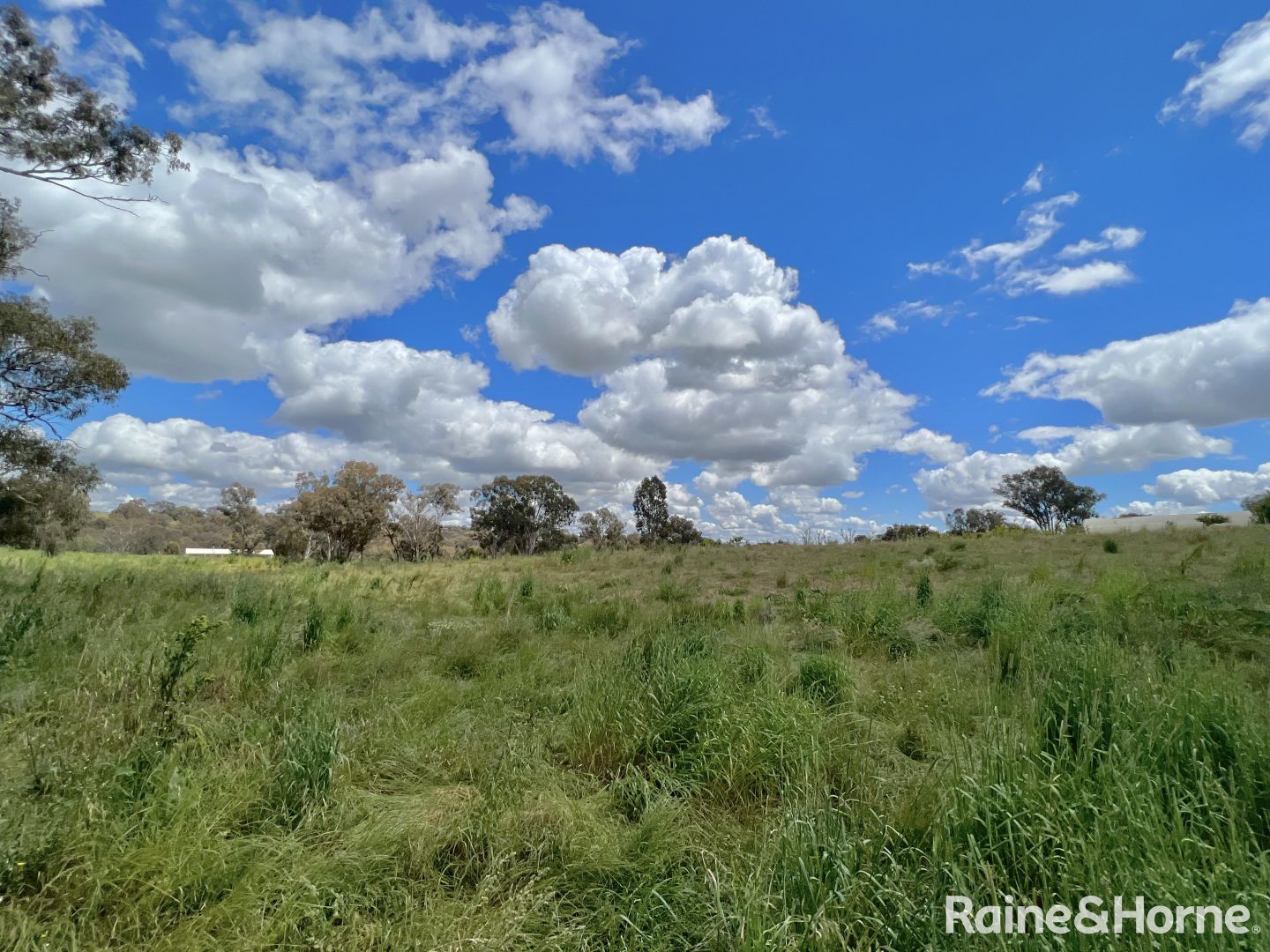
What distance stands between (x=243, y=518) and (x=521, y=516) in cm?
3787

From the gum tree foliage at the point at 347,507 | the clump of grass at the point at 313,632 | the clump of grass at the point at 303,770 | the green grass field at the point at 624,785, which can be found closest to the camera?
the green grass field at the point at 624,785

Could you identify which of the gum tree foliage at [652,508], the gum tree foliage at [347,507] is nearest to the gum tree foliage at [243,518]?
the gum tree foliage at [347,507]

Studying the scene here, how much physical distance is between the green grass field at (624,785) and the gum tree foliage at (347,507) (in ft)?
141

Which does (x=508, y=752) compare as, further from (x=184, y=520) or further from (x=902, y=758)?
(x=184, y=520)

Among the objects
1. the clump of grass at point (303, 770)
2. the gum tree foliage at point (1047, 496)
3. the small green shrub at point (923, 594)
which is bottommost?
the clump of grass at point (303, 770)

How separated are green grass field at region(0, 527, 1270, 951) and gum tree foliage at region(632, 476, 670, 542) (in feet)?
168

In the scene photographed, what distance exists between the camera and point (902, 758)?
3551 mm

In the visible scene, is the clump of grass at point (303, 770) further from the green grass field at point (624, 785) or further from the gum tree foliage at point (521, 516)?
the gum tree foliage at point (521, 516)

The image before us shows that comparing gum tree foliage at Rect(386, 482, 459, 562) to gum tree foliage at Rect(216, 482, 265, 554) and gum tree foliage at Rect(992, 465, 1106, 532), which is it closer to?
gum tree foliage at Rect(216, 482, 265, 554)

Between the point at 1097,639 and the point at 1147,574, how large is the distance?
5889 mm

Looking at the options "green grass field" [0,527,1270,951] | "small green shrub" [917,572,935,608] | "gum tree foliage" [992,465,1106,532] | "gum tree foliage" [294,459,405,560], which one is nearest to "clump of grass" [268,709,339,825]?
"green grass field" [0,527,1270,951]

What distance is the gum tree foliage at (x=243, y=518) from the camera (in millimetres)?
67812

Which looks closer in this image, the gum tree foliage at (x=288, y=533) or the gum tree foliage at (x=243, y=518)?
the gum tree foliage at (x=288, y=533)

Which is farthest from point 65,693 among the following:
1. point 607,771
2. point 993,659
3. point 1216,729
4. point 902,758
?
point 993,659
